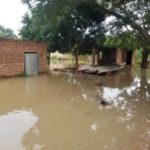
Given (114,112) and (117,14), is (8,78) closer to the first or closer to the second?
(117,14)

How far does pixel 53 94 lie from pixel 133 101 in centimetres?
366

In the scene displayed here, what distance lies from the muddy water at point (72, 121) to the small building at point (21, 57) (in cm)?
470

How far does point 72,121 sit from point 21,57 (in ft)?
34.9

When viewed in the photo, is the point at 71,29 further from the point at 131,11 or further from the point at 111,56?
the point at 111,56

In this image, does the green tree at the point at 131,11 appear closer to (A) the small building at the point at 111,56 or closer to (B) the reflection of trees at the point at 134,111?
(B) the reflection of trees at the point at 134,111

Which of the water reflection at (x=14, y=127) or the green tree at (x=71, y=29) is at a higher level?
the green tree at (x=71, y=29)

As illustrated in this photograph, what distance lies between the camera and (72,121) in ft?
22.7

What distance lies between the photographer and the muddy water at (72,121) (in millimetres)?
5277

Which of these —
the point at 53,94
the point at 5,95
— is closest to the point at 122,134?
the point at 53,94

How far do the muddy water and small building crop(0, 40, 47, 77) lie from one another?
4.70 metres

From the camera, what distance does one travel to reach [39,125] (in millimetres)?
6402

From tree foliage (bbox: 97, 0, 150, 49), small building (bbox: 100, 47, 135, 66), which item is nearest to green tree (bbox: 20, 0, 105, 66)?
tree foliage (bbox: 97, 0, 150, 49)

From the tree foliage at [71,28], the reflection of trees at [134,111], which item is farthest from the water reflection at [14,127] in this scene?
the tree foliage at [71,28]

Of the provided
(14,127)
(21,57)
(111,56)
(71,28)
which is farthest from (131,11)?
(111,56)
